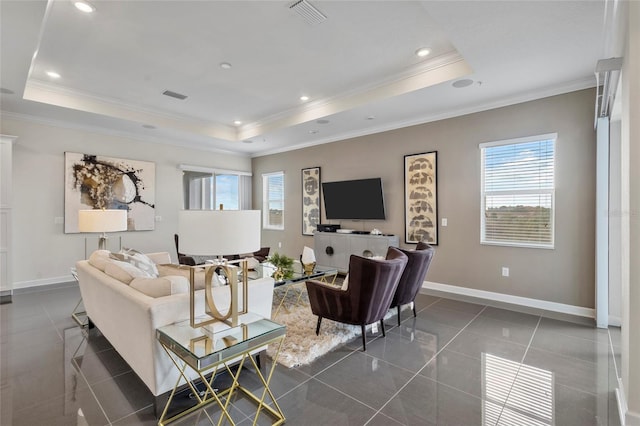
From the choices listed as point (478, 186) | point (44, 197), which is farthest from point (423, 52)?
point (44, 197)

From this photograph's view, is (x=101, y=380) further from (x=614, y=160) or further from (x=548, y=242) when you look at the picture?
(x=614, y=160)

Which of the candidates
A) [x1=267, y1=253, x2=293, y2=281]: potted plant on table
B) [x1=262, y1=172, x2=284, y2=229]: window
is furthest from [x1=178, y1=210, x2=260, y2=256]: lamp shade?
[x1=262, y1=172, x2=284, y2=229]: window

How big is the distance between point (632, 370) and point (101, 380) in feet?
11.4

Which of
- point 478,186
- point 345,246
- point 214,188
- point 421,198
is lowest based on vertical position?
point 345,246

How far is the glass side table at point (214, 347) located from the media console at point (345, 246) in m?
3.19

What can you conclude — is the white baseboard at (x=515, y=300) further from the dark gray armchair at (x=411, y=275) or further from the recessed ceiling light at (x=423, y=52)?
the recessed ceiling light at (x=423, y=52)

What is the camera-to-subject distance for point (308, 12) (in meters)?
2.74

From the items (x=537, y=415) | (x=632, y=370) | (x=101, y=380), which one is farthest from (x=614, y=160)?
(x=101, y=380)

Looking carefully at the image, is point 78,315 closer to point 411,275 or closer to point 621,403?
point 411,275

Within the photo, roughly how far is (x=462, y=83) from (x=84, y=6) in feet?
12.8

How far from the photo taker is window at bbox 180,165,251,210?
269 inches

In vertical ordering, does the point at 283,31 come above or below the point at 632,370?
above

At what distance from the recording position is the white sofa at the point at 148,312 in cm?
190

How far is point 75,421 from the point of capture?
6.14ft
